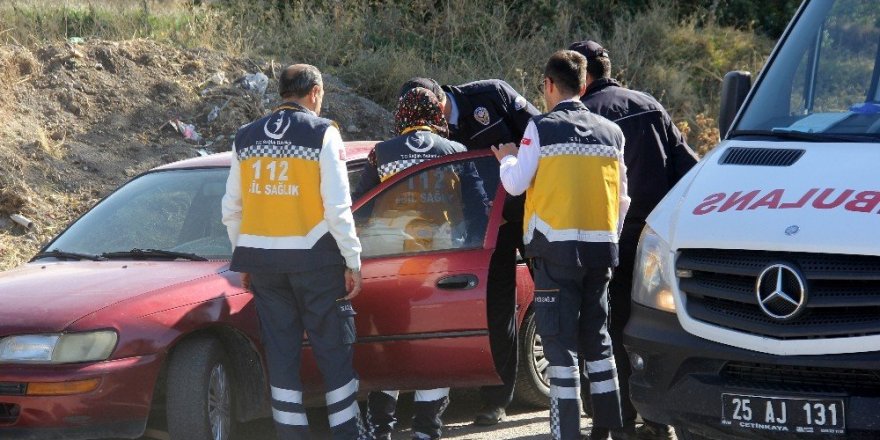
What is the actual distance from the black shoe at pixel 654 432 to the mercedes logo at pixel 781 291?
173 centimetres

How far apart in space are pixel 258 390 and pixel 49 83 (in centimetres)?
641

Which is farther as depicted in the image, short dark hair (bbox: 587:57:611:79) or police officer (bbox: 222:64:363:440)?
short dark hair (bbox: 587:57:611:79)

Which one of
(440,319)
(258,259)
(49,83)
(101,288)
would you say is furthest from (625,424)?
(49,83)

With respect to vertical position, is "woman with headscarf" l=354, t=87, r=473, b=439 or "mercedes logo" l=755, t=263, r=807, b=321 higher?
"mercedes logo" l=755, t=263, r=807, b=321

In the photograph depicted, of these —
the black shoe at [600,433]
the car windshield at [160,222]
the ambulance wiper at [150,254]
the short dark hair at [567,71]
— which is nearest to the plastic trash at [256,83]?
Answer: the car windshield at [160,222]

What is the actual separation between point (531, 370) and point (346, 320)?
5.15 feet

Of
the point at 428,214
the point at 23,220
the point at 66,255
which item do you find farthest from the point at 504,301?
the point at 23,220

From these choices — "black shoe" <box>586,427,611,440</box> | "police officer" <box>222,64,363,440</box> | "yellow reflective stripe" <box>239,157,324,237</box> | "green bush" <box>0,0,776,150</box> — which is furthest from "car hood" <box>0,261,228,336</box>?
"green bush" <box>0,0,776,150</box>

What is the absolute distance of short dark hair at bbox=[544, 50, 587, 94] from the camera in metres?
5.58

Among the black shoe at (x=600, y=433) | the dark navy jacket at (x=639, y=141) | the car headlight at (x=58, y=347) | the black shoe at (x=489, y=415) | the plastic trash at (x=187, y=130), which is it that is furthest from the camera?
the plastic trash at (x=187, y=130)

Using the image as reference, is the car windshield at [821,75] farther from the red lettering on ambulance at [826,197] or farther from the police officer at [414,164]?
the police officer at [414,164]

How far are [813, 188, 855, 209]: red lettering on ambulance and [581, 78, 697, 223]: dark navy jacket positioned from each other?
5.51 ft

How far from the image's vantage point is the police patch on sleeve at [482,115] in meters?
7.41

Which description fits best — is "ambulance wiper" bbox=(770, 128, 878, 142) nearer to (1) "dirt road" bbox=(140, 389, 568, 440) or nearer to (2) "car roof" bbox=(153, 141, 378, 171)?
(1) "dirt road" bbox=(140, 389, 568, 440)
